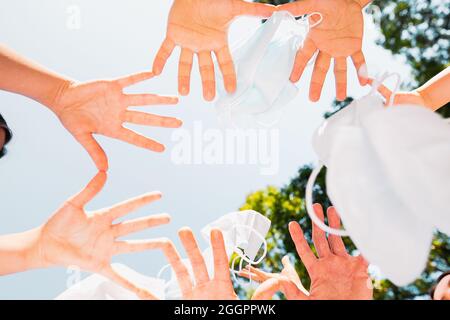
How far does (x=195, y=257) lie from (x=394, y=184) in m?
0.77

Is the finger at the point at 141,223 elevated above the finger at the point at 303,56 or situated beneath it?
situated beneath

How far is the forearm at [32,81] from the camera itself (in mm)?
2135

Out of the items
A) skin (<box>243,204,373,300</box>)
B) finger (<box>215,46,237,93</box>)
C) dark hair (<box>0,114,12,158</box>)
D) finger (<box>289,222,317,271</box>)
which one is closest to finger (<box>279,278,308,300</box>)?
skin (<box>243,204,373,300</box>)

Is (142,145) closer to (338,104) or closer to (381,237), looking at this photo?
(381,237)

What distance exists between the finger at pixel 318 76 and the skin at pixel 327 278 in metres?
0.47

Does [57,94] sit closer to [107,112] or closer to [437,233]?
[107,112]

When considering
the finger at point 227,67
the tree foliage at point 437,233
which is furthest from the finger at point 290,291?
the tree foliage at point 437,233

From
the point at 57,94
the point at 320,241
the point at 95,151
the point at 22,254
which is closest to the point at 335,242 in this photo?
the point at 320,241

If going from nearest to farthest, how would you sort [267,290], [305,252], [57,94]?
1. [267,290]
2. [305,252]
3. [57,94]

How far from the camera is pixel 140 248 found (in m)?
1.79

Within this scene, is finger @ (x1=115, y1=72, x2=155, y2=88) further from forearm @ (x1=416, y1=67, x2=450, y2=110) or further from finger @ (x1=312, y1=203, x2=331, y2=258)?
forearm @ (x1=416, y1=67, x2=450, y2=110)

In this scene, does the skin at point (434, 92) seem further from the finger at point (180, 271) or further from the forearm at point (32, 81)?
the forearm at point (32, 81)

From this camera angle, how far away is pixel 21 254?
1875 mm

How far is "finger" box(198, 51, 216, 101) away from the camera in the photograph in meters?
2.06
